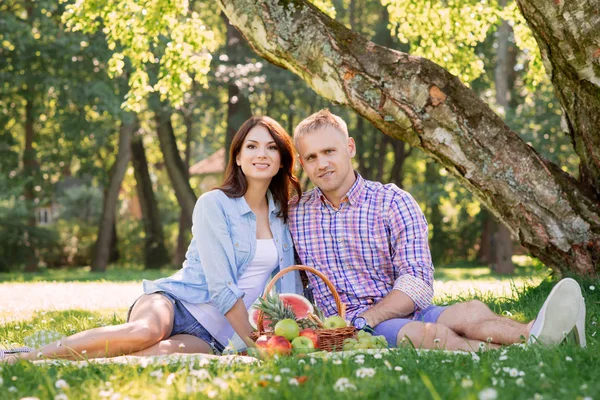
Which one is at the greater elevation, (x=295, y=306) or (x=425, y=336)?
(x=295, y=306)

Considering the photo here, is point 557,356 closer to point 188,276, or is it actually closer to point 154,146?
point 188,276

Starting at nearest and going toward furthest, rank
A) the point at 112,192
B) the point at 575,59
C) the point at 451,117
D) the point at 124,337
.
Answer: the point at 124,337, the point at 575,59, the point at 451,117, the point at 112,192

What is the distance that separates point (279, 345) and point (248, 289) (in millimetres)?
1045

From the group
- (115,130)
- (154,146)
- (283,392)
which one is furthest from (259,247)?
(154,146)

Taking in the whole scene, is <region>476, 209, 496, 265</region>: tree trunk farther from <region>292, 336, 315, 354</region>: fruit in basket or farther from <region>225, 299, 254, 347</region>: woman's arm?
<region>292, 336, 315, 354</region>: fruit in basket

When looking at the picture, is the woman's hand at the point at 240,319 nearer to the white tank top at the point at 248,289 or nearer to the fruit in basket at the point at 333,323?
the white tank top at the point at 248,289

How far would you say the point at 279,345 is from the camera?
3.71 metres

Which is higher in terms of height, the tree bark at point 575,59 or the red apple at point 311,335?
the tree bark at point 575,59

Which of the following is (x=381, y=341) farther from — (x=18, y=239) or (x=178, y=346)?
(x=18, y=239)

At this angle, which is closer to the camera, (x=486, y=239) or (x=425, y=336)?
(x=425, y=336)

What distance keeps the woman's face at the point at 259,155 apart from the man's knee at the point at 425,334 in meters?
1.40

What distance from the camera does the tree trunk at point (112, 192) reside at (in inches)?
736

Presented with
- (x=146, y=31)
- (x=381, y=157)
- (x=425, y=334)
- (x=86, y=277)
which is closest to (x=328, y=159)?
(x=425, y=334)

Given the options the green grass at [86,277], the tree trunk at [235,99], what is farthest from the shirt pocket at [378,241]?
the tree trunk at [235,99]
